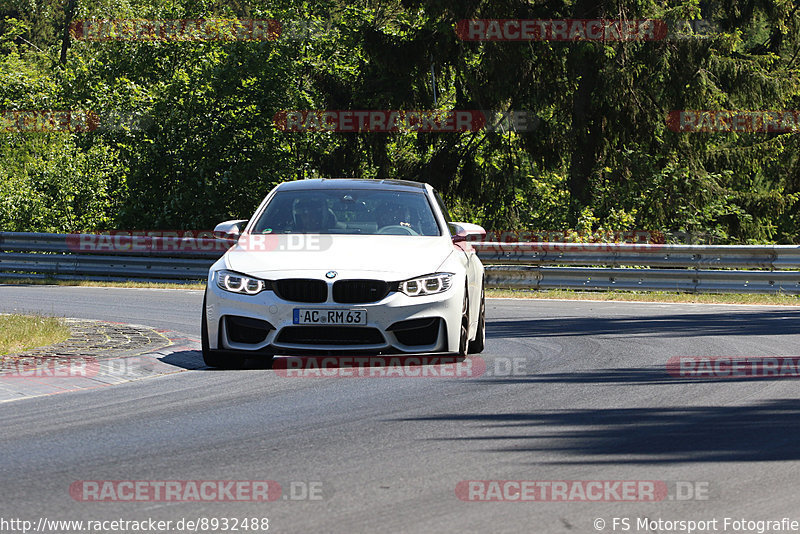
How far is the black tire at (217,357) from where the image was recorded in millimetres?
9289

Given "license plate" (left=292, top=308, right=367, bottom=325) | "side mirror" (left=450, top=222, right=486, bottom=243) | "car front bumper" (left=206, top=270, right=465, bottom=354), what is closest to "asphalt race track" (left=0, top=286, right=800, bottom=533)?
"car front bumper" (left=206, top=270, right=465, bottom=354)

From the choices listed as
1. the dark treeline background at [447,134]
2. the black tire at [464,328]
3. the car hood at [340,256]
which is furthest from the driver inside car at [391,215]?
the dark treeline background at [447,134]

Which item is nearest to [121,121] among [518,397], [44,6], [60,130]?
[60,130]

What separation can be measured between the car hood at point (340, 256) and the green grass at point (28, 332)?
2.49 m

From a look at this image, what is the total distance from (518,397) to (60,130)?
28013 millimetres

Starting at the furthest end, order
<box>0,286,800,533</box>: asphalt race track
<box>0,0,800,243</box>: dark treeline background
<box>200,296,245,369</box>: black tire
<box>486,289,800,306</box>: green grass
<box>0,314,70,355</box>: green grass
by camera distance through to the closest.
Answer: <box>0,0,800,243</box>: dark treeline background, <box>486,289,800,306</box>: green grass, <box>0,314,70,355</box>: green grass, <box>200,296,245,369</box>: black tire, <box>0,286,800,533</box>: asphalt race track

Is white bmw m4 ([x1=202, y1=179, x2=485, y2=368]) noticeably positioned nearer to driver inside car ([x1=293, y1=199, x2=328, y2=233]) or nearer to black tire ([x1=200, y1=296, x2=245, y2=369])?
black tire ([x1=200, y1=296, x2=245, y2=369])

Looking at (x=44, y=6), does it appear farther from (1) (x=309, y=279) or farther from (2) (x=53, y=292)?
(1) (x=309, y=279)

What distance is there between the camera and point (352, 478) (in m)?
5.47

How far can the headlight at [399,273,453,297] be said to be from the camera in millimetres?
9000

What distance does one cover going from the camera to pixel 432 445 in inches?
248

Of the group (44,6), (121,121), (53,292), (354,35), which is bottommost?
(53,292)

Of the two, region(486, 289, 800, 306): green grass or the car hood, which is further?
region(486, 289, 800, 306): green grass

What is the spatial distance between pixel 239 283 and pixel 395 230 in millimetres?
1676
